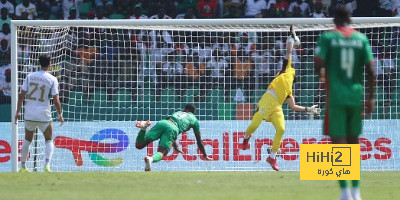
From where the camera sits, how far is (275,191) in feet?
41.2

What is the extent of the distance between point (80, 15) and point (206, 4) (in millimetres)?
3689

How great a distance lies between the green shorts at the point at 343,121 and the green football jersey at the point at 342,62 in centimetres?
8

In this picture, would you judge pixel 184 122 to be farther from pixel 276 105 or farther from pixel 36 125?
pixel 36 125

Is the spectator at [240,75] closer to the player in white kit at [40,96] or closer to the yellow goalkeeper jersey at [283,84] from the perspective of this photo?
the yellow goalkeeper jersey at [283,84]

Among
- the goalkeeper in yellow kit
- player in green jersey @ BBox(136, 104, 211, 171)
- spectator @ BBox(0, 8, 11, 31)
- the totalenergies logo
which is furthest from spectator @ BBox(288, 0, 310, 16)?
player in green jersey @ BBox(136, 104, 211, 171)

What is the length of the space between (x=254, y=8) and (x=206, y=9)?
4.46 feet

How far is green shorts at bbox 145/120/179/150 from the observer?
17734 mm

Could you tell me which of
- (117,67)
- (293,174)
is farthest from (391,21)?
(117,67)

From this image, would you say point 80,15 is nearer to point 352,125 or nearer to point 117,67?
point 117,67

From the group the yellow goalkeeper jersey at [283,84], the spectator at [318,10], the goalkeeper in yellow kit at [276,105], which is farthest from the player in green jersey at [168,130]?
the spectator at [318,10]

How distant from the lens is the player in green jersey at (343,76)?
34.9ft

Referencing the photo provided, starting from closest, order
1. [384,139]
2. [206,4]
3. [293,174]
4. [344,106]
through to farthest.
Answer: [344,106] < [293,174] < [384,139] < [206,4]

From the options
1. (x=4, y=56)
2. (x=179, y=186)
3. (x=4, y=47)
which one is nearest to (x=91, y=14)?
(x=4, y=47)

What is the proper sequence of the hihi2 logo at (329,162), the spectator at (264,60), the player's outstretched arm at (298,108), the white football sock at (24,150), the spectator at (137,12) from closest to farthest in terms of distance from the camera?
the hihi2 logo at (329,162) → the white football sock at (24,150) → the player's outstretched arm at (298,108) → the spectator at (264,60) → the spectator at (137,12)
